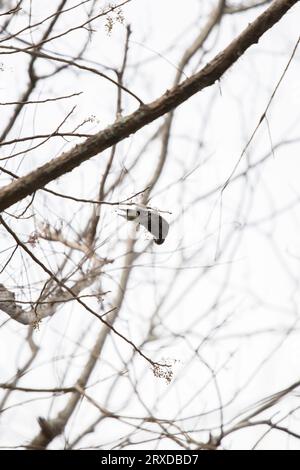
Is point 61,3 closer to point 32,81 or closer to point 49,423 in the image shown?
point 32,81

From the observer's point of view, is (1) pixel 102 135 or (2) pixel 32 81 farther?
(2) pixel 32 81

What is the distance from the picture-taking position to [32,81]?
446 centimetres

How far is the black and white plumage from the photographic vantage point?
2617mm

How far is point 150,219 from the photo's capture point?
2.70m

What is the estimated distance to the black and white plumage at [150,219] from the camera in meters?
2.62

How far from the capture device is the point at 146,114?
2.14m

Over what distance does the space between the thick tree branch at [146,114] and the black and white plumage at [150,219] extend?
49cm

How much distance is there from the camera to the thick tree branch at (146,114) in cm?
212

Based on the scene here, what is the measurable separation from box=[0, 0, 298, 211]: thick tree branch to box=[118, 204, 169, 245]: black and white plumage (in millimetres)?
487

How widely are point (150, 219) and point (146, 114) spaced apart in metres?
0.68
